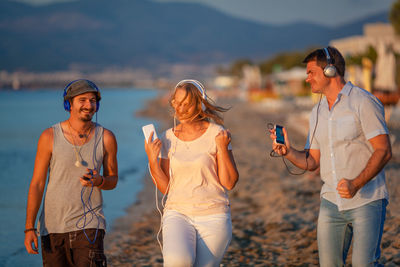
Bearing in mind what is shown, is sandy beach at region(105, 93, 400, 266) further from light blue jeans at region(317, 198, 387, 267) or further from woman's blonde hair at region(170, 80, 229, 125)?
woman's blonde hair at region(170, 80, 229, 125)

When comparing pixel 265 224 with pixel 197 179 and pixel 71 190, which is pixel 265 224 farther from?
pixel 71 190

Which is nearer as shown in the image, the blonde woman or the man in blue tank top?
the blonde woman

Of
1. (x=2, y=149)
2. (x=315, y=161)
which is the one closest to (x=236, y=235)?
(x=315, y=161)

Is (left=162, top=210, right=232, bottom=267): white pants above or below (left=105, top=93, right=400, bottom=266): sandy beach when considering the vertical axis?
above

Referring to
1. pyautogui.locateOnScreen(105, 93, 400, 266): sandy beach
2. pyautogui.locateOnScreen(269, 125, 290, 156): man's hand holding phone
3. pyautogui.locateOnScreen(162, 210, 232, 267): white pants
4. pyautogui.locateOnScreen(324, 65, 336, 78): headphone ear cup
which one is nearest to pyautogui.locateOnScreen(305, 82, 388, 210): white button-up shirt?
pyautogui.locateOnScreen(324, 65, 336, 78): headphone ear cup

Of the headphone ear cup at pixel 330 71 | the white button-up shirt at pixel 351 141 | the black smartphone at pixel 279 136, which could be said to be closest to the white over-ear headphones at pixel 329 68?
the headphone ear cup at pixel 330 71

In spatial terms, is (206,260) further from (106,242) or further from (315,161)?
(106,242)

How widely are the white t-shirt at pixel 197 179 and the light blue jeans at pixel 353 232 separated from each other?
69cm

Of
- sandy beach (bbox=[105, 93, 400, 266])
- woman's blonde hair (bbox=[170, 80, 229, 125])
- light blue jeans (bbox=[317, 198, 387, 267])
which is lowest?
sandy beach (bbox=[105, 93, 400, 266])

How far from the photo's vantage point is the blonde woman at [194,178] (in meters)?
3.04

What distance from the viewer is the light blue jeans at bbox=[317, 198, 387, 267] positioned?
295cm

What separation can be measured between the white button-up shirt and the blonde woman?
2.15 feet

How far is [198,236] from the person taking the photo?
308 cm

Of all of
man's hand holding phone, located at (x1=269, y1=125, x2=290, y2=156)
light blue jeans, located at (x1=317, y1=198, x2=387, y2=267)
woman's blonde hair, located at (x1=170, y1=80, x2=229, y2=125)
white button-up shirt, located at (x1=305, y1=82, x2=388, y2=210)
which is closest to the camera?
light blue jeans, located at (x1=317, y1=198, x2=387, y2=267)
